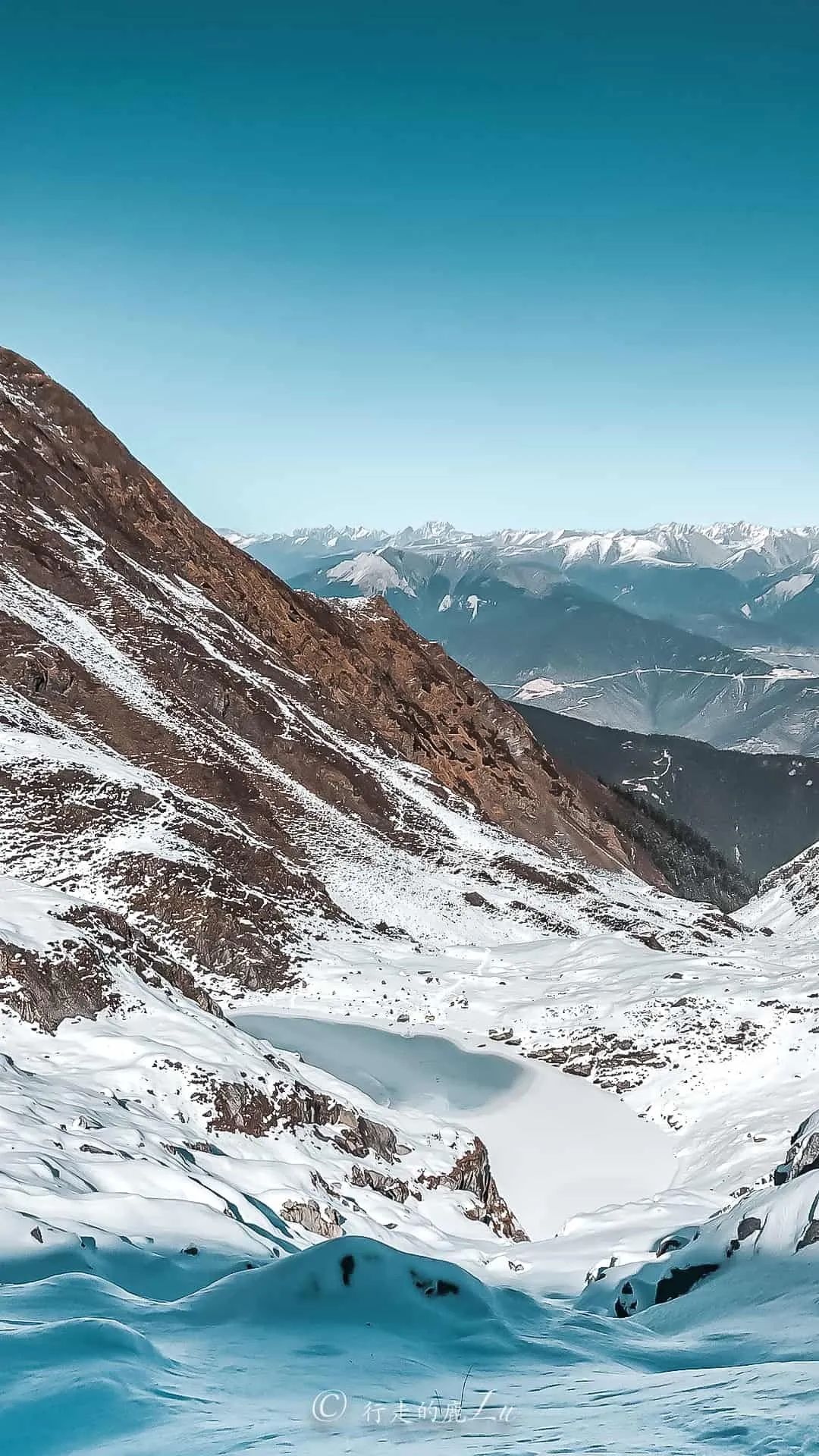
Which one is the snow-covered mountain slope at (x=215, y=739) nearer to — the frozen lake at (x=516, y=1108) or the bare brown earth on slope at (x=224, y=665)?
the bare brown earth on slope at (x=224, y=665)

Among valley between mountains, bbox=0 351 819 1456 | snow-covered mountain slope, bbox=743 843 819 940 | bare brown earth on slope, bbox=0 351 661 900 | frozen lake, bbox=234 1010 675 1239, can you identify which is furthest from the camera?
snow-covered mountain slope, bbox=743 843 819 940

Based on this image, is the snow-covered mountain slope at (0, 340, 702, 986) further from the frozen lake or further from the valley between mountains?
the frozen lake

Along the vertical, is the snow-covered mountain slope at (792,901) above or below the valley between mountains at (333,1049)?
above

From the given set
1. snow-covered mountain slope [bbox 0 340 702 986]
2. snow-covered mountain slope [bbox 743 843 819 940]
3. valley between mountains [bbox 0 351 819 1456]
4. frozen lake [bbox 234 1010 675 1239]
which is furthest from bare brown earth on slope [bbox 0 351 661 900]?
frozen lake [bbox 234 1010 675 1239]

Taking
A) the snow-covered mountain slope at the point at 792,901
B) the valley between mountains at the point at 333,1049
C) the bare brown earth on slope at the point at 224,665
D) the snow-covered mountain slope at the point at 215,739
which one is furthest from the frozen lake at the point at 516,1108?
the snow-covered mountain slope at the point at 792,901

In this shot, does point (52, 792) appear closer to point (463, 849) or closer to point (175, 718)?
point (175, 718)

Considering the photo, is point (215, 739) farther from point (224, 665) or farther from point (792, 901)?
point (792, 901)

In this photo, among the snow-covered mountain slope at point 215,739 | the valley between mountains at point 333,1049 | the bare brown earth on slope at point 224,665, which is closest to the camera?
the valley between mountains at point 333,1049

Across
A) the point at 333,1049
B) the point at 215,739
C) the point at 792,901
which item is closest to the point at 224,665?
the point at 215,739
